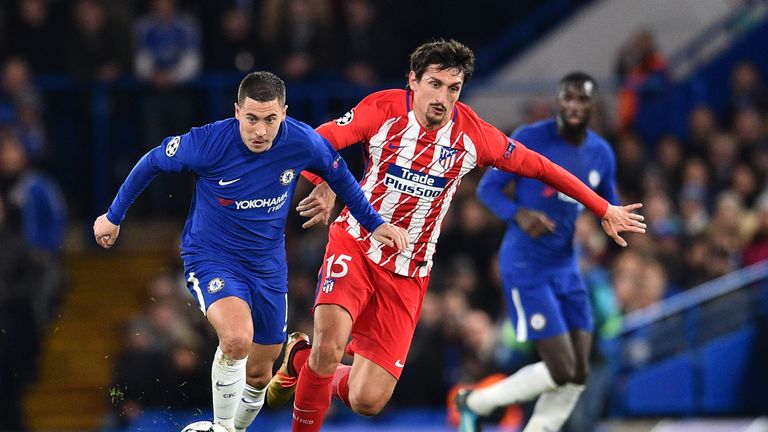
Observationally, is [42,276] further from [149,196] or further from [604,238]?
[604,238]

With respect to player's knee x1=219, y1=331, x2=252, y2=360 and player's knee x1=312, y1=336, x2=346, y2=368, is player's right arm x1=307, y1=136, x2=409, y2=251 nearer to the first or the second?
player's knee x1=312, y1=336, x2=346, y2=368

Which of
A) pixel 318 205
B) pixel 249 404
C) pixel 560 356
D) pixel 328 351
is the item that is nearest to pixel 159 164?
pixel 318 205

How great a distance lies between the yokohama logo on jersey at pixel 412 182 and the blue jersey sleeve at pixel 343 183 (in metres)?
0.40

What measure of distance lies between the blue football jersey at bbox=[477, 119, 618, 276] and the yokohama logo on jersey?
118cm

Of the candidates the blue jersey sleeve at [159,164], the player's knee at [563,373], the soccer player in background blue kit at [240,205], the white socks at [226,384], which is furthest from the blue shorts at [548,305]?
the blue jersey sleeve at [159,164]

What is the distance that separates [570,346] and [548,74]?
8586 millimetres

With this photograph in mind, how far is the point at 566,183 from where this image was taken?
9094 mm

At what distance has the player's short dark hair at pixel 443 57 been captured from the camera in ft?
29.3

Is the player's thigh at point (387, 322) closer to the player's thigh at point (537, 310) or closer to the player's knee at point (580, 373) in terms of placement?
the player's thigh at point (537, 310)

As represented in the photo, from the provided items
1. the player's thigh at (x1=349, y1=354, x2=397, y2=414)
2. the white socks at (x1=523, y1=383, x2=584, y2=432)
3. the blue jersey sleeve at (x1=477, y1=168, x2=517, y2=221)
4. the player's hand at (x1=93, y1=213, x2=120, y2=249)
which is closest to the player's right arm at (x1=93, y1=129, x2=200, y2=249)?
the player's hand at (x1=93, y1=213, x2=120, y2=249)

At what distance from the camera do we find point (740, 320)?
607 inches

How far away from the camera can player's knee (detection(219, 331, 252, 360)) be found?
28.2 ft

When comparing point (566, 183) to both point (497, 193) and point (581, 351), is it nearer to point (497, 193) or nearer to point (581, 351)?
point (497, 193)

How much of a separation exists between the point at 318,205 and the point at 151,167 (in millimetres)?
1080
